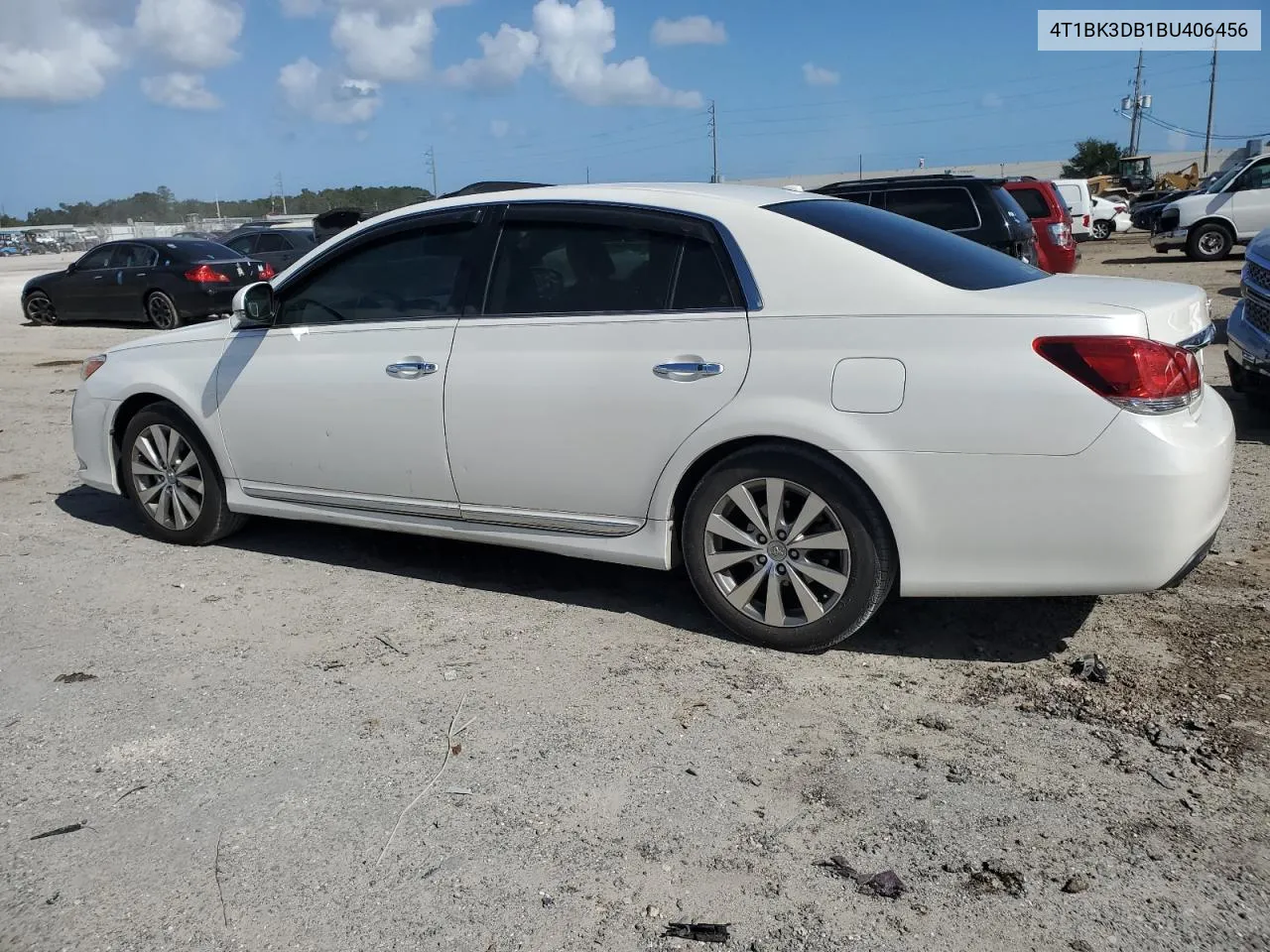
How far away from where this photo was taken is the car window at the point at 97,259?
18.1 meters

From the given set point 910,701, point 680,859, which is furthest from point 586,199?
point 680,859

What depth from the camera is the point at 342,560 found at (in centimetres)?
556

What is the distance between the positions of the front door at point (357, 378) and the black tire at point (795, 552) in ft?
3.87

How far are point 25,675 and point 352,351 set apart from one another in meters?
1.81

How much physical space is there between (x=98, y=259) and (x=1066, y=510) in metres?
18.0

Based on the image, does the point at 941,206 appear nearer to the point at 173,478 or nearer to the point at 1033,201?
the point at 1033,201

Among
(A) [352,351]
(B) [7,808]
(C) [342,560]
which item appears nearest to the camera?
(B) [7,808]

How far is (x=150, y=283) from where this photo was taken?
1711 cm

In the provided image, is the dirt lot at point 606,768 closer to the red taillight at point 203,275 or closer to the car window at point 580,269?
the car window at point 580,269

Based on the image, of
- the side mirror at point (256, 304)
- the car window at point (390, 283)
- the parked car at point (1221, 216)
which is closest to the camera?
the car window at point (390, 283)

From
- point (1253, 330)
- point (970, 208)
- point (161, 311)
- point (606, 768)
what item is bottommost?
point (606, 768)

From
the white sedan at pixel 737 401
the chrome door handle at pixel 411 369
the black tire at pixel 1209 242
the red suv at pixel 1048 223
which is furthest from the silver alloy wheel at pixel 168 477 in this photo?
the black tire at pixel 1209 242

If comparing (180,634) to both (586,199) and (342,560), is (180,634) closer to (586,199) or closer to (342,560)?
(342,560)

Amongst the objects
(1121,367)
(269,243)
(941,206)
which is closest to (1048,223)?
(941,206)
